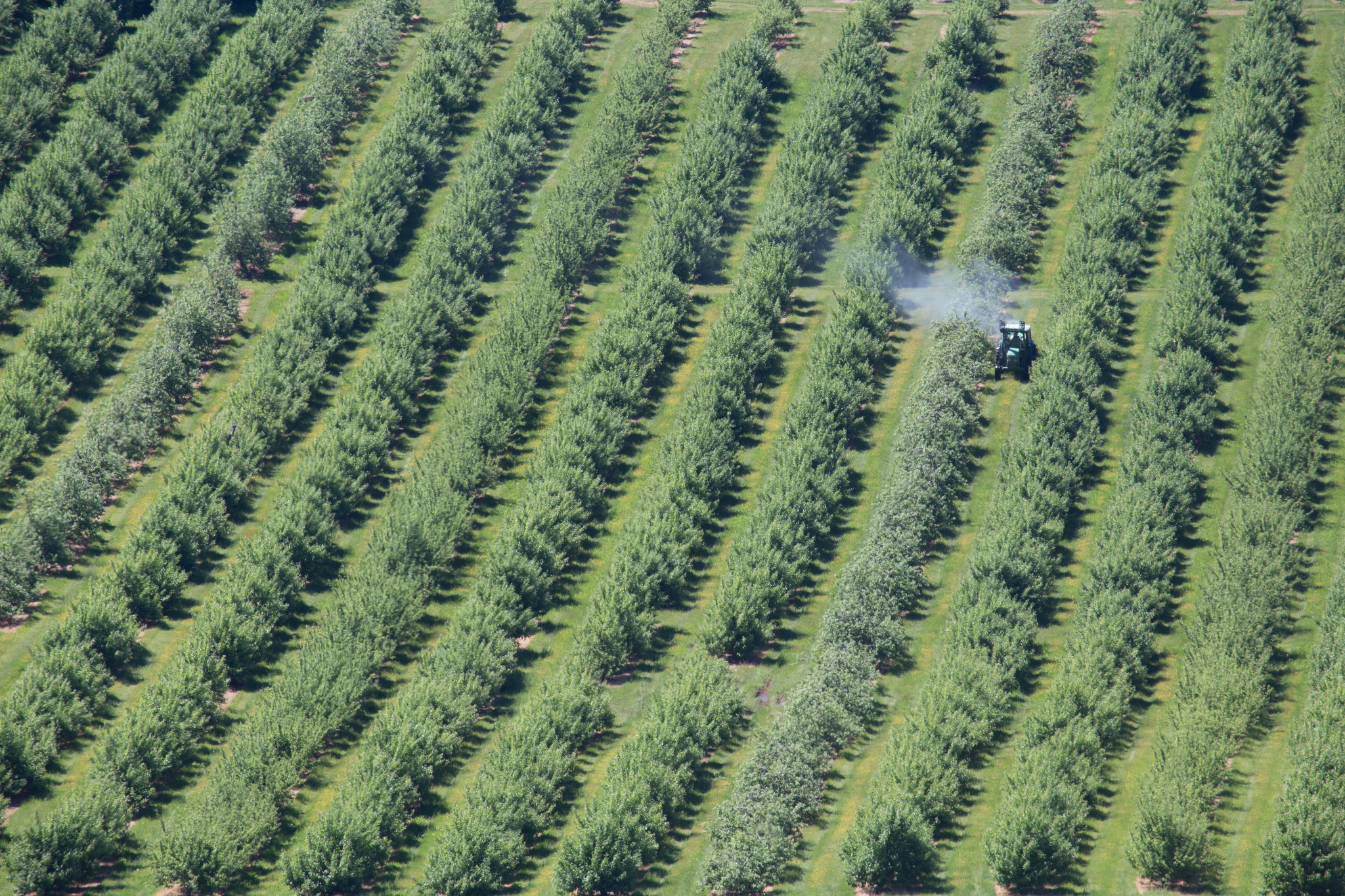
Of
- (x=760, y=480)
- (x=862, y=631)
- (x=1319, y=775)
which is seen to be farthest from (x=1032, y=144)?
(x=1319, y=775)

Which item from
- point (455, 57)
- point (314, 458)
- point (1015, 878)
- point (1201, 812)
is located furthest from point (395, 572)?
point (455, 57)

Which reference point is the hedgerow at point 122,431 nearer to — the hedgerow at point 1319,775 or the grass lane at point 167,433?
the grass lane at point 167,433

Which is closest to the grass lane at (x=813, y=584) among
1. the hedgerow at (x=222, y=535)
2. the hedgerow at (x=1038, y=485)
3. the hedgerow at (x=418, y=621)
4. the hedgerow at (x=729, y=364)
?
the hedgerow at (x=729, y=364)

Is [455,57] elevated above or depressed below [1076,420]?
above

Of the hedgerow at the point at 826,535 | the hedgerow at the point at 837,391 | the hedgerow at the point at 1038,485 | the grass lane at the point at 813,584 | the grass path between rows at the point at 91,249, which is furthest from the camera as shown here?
the grass path between rows at the point at 91,249

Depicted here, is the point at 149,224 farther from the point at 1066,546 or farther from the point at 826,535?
the point at 1066,546

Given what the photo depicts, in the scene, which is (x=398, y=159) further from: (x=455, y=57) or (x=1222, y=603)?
(x=1222, y=603)

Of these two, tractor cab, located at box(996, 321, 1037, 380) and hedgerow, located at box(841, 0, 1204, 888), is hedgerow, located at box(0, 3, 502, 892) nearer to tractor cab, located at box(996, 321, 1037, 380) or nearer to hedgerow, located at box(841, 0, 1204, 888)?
→ hedgerow, located at box(841, 0, 1204, 888)
